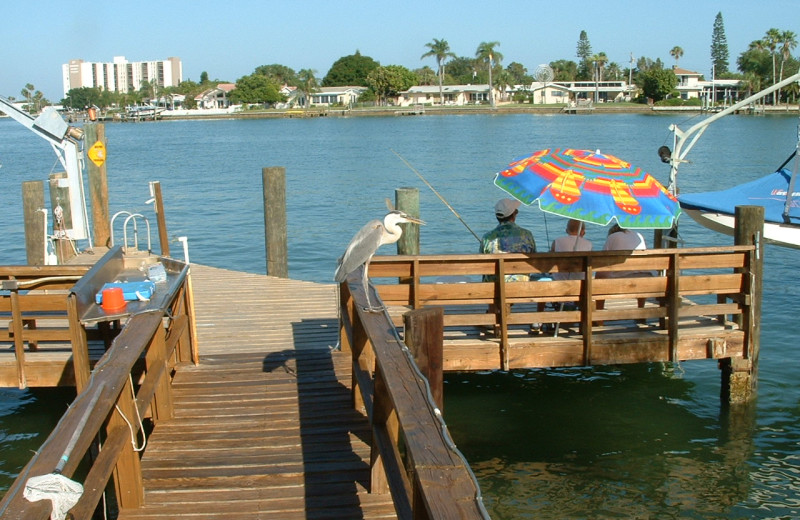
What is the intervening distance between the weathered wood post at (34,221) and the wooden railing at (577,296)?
893cm

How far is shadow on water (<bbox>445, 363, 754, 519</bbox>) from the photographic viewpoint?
762cm

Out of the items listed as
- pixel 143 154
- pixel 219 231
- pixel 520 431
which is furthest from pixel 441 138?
pixel 520 431

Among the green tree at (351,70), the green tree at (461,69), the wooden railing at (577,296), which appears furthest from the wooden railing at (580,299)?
the green tree at (461,69)

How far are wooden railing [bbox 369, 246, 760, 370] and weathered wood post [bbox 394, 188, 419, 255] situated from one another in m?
2.57

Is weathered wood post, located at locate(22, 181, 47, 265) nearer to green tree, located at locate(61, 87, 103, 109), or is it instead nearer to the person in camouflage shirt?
the person in camouflage shirt

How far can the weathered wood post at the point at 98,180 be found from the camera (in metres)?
15.4

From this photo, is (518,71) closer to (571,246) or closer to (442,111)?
(442,111)

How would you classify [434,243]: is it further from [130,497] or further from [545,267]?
[130,497]

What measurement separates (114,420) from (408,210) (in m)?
6.75

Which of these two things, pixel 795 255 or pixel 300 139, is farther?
pixel 300 139

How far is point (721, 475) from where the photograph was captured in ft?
26.9

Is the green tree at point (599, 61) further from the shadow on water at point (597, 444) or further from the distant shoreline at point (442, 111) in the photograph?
the shadow on water at point (597, 444)

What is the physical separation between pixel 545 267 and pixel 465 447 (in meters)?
2.15

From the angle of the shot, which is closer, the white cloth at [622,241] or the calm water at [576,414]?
the calm water at [576,414]
